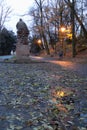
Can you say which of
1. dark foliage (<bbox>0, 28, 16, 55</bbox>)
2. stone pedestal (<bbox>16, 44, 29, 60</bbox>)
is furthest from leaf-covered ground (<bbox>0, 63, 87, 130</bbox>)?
dark foliage (<bbox>0, 28, 16, 55</bbox>)

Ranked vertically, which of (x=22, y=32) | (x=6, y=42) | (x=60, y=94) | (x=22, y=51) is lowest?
(x=60, y=94)

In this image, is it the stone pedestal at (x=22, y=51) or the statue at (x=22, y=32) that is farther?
the statue at (x=22, y=32)

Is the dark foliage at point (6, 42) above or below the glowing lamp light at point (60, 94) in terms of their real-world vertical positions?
above

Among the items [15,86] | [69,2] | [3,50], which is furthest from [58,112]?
[3,50]

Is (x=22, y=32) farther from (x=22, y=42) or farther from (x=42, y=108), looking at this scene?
(x=42, y=108)

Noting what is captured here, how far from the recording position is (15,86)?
1117 centimetres

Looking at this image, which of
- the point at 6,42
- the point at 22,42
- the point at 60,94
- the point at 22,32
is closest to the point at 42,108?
the point at 60,94

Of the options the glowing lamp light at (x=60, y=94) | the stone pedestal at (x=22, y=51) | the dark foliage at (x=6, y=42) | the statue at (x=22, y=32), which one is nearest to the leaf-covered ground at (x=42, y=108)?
the glowing lamp light at (x=60, y=94)

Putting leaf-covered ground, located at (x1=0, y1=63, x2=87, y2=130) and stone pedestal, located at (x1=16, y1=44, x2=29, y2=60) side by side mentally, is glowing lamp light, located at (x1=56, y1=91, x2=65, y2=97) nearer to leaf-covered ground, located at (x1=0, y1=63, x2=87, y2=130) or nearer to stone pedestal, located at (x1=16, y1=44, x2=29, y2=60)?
leaf-covered ground, located at (x1=0, y1=63, x2=87, y2=130)

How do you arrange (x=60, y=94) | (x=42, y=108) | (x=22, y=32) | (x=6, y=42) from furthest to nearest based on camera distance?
(x=6, y=42) → (x=22, y=32) → (x=60, y=94) → (x=42, y=108)

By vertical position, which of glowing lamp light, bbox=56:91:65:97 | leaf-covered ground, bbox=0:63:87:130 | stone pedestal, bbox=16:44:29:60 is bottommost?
glowing lamp light, bbox=56:91:65:97

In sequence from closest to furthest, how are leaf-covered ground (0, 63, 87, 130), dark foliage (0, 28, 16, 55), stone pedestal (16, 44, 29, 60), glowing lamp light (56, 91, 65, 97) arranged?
leaf-covered ground (0, 63, 87, 130), glowing lamp light (56, 91, 65, 97), stone pedestal (16, 44, 29, 60), dark foliage (0, 28, 16, 55)

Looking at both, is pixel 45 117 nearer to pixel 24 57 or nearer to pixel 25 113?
pixel 25 113

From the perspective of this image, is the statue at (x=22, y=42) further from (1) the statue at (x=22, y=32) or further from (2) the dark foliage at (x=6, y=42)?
(2) the dark foliage at (x=6, y=42)
